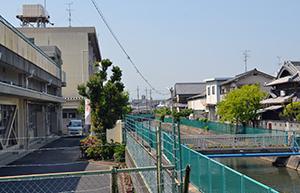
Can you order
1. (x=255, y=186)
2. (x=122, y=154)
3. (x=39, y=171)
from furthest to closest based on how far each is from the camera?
(x=122, y=154) < (x=39, y=171) < (x=255, y=186)

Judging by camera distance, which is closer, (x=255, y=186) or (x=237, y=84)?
(x=255, y=186)

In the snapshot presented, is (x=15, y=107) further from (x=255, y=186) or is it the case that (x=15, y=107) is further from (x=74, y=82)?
(x=74, y=82)

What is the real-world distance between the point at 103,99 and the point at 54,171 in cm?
645

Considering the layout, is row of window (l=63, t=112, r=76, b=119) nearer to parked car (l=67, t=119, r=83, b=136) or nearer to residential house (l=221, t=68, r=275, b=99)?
parked car (l=67, t=119, r=83, b=136)

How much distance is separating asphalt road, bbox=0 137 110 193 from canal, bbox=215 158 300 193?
→ 867cm

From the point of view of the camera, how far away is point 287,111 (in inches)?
1173

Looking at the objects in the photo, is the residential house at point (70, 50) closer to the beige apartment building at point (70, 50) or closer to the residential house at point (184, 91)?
the beige apartment building at point (70, 50)

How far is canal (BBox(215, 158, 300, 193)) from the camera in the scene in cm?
1956

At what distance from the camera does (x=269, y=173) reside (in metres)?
23.3

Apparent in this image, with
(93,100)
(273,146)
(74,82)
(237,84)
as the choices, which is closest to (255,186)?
(93,100)

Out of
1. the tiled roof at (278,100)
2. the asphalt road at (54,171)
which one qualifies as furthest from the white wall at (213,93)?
the asphalt road at (54,171)

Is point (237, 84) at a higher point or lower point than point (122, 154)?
higher

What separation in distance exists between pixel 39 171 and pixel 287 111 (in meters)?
20.1

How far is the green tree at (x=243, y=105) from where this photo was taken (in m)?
33.0
